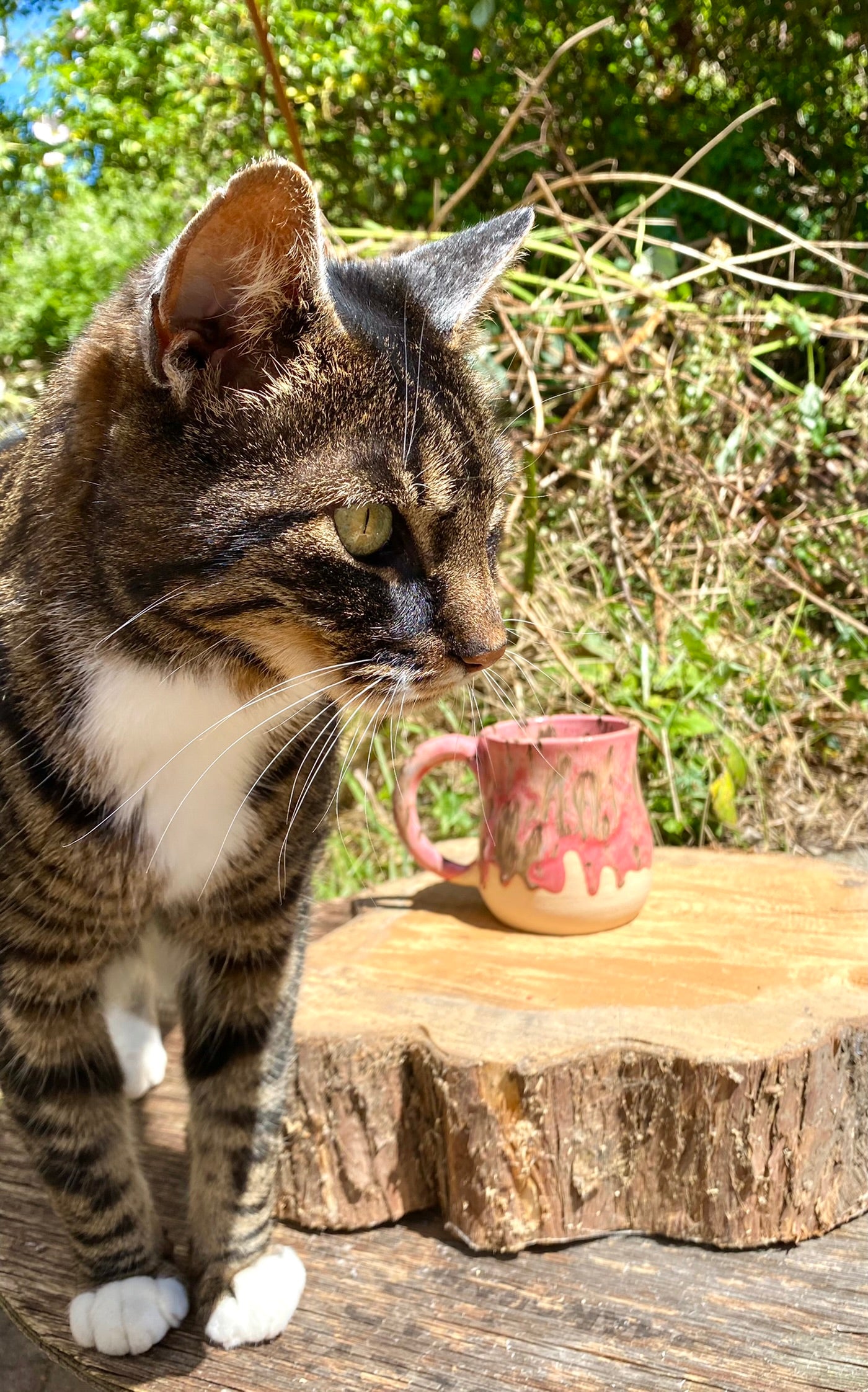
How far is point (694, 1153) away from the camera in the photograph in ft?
3.76

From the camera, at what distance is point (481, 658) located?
0.93 m

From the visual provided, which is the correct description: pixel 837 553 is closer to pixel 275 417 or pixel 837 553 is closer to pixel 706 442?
pixel 706 442

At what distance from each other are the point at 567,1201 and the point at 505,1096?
15cm

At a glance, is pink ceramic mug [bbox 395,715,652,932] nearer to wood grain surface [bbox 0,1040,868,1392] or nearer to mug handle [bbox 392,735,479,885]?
mug handle [bbox 392,735,479,885]

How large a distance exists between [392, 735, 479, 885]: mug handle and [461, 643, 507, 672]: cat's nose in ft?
1.65

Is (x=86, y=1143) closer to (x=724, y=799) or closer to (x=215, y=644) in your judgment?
(x=215, y=644)

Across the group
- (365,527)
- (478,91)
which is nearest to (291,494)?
(365,527)

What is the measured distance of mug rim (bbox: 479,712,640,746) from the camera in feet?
4.40

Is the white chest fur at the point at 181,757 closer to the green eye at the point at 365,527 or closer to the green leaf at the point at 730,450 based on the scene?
the green eye at the point at 365,527

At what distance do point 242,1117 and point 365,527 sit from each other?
26.0 inches

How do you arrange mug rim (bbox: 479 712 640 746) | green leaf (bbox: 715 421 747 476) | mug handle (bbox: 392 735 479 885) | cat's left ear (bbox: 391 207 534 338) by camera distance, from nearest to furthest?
1. cat's left ear (bbox: 391 207 534 338)
2. mug rim (bbox: 479 712 640 746)
3. mug handle (bbox: 392 735 479 885)
4. green leaf (bbox: 715 421 747 476)

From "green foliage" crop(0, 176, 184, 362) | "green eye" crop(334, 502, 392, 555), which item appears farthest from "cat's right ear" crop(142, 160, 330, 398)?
"green foliage" crop(0, 176, 184, 362)

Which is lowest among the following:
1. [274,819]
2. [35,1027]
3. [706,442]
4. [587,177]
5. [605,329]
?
[35,1027]

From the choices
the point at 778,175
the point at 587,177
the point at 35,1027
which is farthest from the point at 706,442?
the point at 35,1027
